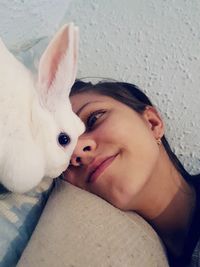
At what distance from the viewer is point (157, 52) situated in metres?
1.17

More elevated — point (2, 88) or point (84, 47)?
point (2, 88)

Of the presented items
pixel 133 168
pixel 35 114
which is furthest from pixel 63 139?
pixel 133 168

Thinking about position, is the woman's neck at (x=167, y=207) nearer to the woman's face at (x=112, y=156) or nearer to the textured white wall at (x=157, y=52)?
the woman's face at (x=112, y=156)

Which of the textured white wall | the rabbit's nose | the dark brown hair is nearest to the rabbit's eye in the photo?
the rabbit's nose

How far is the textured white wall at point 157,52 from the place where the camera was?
1157mm

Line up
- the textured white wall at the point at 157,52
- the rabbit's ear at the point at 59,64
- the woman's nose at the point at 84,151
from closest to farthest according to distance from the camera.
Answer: the rabbit's ear at the point at 59,64, the woman's nose at the point at 84,151, the textured white wall at the point at 157,52

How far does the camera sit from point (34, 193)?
86 centimetres

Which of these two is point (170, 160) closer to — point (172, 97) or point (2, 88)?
point (172, 97)

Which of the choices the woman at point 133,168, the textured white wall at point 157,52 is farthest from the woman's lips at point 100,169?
the textured white wall at point 157,52

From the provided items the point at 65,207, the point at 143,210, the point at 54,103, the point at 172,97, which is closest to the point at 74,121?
the point at 54,103

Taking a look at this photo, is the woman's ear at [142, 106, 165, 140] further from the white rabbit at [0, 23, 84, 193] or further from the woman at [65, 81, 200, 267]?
the white rabbit at [0, 23, 84, 193]

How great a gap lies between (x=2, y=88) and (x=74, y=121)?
0.41ft

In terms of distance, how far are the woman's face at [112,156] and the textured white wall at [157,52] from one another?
289 millimetres

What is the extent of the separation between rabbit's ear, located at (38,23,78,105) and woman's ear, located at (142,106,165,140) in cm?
29
